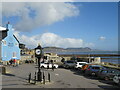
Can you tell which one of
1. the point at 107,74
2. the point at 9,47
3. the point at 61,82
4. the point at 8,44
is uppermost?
the point at 8,44

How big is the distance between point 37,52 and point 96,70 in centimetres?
801

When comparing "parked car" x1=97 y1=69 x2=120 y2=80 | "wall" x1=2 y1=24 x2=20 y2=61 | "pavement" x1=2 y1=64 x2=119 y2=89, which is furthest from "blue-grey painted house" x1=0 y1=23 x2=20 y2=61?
"parked car" x1=97 y1=69 x2=120 y2=80

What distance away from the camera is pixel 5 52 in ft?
163

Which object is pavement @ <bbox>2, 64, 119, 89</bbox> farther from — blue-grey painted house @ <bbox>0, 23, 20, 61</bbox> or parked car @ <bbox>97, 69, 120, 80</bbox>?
blue-grey painted house @ <bbox>0, 23, 20, 61</bbox>

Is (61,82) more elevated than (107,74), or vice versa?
(107,74)

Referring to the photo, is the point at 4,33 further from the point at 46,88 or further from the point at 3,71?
the point at 46,88

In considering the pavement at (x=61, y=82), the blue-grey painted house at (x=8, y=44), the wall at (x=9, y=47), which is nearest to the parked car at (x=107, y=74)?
the pavement at (x=61, y=82)

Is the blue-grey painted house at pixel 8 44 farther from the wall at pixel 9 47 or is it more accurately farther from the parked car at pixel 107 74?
the parked car at pixel 107 74

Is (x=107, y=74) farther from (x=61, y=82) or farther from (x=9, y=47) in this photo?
(x=9, y=47)

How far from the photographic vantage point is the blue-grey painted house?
4920 cm

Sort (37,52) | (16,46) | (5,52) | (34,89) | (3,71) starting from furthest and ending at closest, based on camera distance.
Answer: (16,46), (5,52), (3,71), (37,52), (34,89)

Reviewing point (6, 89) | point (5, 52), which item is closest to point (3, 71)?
point (6, 89)

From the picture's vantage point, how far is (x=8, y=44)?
2024 inches

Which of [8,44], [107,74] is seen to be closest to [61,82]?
[107,74]
